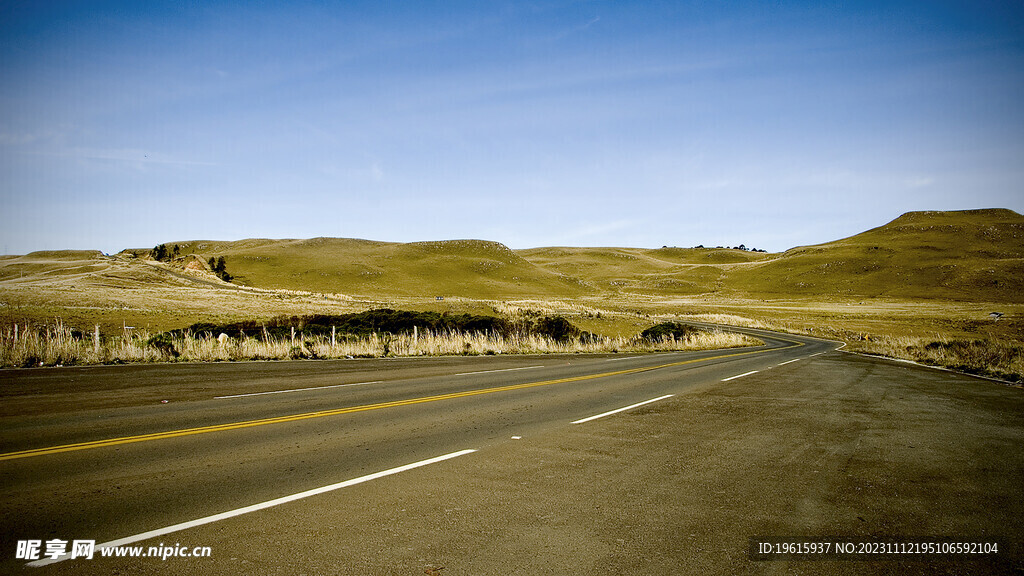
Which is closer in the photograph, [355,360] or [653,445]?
[653,445]

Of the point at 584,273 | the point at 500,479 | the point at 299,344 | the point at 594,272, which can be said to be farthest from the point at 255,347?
the point at 594,272

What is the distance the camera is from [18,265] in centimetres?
11538

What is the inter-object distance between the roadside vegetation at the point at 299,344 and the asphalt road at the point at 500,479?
581 cm

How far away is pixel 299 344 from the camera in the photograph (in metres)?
22.4

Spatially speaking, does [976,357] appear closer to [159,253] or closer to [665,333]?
[665,333]

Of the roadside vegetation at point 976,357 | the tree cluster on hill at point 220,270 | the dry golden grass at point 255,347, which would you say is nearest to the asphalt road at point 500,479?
the dry golden grass at point 255,347

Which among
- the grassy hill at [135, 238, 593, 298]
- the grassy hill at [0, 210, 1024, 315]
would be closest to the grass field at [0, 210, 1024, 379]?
the grassy hill at [0, 210, 1024, 315]

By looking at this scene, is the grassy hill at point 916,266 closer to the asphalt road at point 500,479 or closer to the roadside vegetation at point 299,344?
the roadside vegetation at point 299,344

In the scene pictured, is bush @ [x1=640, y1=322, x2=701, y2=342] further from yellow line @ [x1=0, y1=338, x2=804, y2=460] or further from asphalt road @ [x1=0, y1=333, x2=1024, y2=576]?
asphalt road @ [x1=0, y1=333, x2=1024, y2=576]

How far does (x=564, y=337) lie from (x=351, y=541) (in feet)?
96.3

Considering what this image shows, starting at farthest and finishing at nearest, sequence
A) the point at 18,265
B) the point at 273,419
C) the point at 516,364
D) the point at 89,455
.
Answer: the point at 18,265 < the point at 516,364 < the point at 273,419 < the point at 89,455

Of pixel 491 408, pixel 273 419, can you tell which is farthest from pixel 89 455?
pixel 491 408

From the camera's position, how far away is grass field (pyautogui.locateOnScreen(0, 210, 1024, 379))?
46.0 meters

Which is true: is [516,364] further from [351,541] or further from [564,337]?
[351,541]
